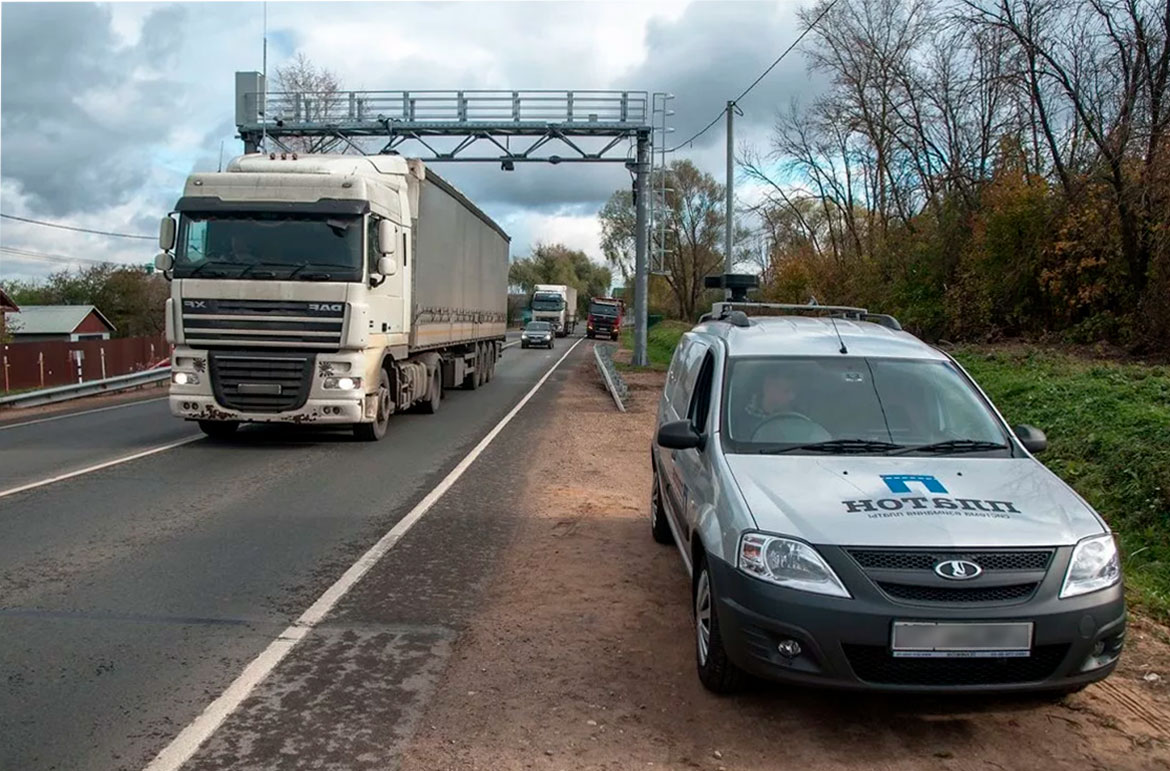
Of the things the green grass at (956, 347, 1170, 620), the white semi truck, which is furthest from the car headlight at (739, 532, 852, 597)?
the white semi truck

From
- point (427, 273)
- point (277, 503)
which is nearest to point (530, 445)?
point (427, 273)

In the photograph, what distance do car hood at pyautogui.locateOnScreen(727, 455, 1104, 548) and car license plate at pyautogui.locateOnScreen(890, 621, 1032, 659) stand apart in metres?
0.32

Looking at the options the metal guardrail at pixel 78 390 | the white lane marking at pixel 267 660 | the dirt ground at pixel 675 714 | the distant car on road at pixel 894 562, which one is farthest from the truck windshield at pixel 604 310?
the distant car on road at pixel 894 562

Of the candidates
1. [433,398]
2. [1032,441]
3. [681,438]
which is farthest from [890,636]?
[433,398]

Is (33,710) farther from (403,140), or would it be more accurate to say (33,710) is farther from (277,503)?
(403,140)

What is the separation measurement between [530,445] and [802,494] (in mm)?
9517

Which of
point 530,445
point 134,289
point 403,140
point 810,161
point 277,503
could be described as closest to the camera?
point 277,503

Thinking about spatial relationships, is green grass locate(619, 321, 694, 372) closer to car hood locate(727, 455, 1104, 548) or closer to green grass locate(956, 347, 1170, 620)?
green grass locate(956, 347, 1170, 620)

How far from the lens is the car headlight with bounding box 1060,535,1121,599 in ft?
12.6

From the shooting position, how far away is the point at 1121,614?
3928 mm

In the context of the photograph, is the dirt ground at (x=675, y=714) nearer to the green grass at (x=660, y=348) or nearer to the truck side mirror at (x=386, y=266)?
the truck side mirror at (x=386, y=266)

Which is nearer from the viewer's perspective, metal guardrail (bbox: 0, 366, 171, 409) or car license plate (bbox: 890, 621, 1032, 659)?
car license plate (bbox: 890, 621, 1032, 659)

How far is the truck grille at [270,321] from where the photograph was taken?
1184cm

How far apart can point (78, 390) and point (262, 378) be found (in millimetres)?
11686
